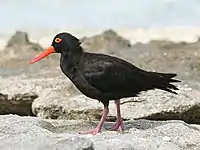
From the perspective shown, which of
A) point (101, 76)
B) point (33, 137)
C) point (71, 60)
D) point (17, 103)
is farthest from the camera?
point (17, 103)

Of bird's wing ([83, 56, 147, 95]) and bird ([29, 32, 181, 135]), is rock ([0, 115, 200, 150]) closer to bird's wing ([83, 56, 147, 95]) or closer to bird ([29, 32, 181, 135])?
bird ([29, 32, 181, 135])

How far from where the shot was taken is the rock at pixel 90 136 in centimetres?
596

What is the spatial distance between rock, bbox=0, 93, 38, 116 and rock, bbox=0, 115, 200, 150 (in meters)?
1.80

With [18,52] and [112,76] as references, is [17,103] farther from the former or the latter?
[18,52]

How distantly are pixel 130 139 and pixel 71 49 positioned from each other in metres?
1.20

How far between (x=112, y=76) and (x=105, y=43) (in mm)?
9153

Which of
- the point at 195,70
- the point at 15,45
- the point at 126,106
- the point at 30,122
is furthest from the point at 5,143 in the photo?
the point at 15,45

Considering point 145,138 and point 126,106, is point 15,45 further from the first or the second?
point 145,138

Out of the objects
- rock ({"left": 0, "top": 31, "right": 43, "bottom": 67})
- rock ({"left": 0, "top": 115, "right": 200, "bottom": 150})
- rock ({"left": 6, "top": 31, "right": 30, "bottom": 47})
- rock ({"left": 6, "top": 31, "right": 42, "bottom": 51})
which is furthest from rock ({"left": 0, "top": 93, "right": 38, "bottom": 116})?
rock ({"left": 6, "top": 31, "right": 30, "bottom": 47})

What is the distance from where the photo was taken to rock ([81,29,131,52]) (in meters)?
15.9

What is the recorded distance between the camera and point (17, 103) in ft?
32.5

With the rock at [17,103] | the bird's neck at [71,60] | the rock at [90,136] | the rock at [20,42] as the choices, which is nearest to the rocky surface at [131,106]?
the rock at [17,103]

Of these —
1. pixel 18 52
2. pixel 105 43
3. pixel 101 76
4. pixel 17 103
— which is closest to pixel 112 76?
pixel 101 76

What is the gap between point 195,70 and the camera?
40.1ft
